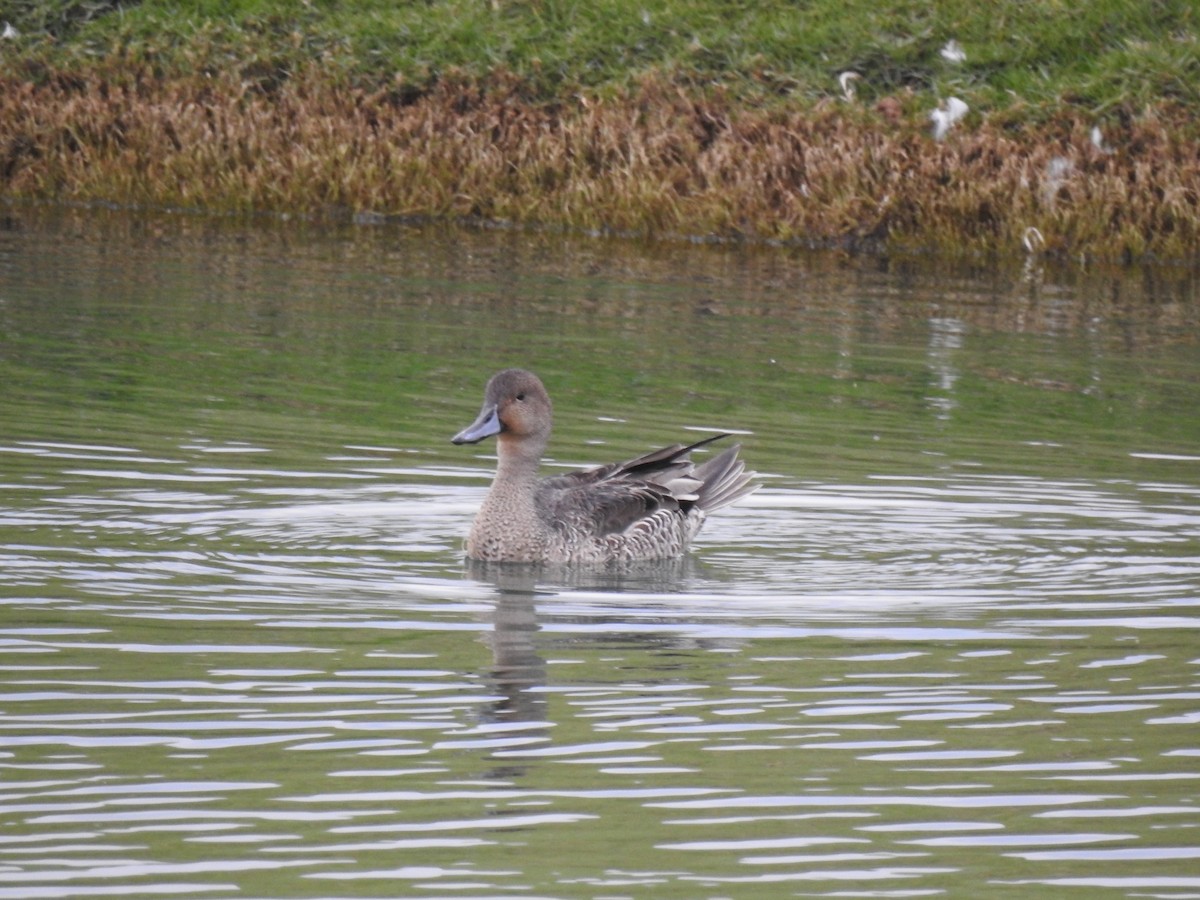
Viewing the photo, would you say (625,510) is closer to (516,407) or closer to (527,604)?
(516,407)

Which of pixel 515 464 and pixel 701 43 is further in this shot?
pixel 701 43

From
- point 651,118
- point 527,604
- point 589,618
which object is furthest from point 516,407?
point 651,118

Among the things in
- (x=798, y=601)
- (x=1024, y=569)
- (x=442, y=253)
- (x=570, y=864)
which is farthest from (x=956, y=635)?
(x=442, y=253)

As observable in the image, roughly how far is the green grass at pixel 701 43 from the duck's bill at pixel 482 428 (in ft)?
53.6

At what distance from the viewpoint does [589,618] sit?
847 cm

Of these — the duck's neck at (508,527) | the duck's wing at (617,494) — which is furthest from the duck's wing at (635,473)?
the duck's neck at (508,527)

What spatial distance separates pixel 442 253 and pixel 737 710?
15.6m

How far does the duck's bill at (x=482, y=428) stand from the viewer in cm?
959

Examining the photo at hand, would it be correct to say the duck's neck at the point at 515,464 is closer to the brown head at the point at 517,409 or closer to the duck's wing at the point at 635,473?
the brown head at the point at 517,409

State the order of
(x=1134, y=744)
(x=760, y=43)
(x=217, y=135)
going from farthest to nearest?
1. (x=760, y=43)
2. (x=217, y=135)
3. (x=1134, y=744)

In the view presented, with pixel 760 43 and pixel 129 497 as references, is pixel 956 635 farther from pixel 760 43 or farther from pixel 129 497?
pixel 760 43

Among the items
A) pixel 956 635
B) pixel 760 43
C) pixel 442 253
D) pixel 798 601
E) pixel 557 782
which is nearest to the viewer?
pixel 557 782

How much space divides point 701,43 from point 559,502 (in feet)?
60.5

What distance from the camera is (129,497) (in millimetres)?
10266
